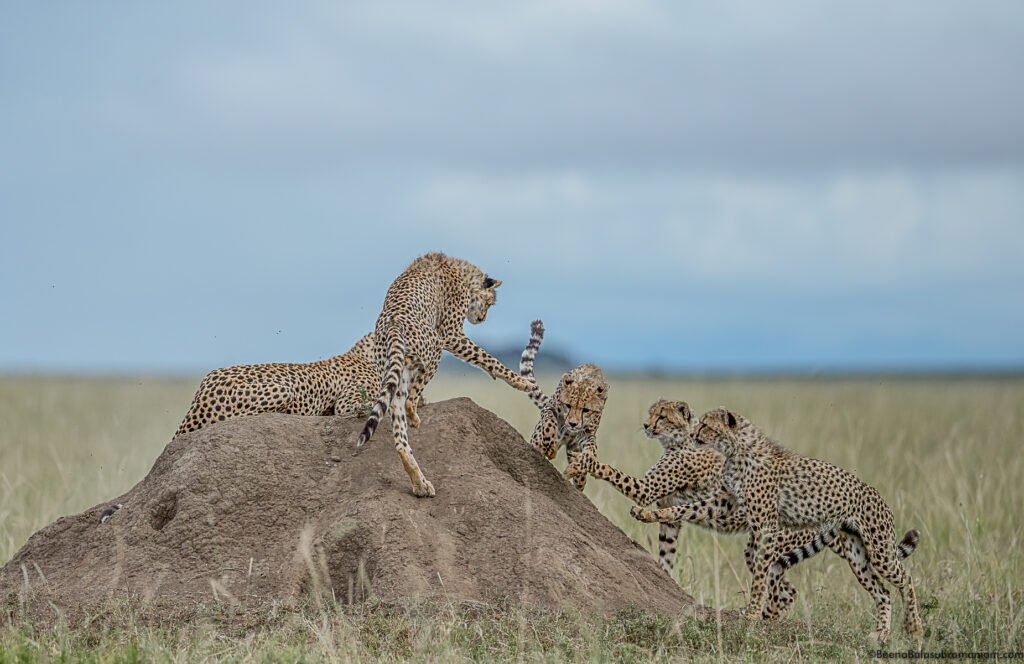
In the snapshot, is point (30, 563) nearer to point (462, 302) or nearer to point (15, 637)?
point (15, 637)

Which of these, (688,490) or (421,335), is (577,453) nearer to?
(688,490)

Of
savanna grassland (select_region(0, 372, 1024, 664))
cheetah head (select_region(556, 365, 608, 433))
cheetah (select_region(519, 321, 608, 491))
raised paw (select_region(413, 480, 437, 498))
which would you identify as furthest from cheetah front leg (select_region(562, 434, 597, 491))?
savanna grassland (select_region(0, 372, 1024, 664))

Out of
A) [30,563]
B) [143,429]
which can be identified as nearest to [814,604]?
[30,563]

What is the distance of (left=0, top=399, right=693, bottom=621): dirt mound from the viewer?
6.05 metres

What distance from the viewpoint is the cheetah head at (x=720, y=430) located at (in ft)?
24.3

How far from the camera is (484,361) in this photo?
7273mm

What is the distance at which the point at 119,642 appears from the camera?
576 centimetres

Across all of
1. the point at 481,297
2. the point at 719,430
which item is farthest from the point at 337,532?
the point at 719,430

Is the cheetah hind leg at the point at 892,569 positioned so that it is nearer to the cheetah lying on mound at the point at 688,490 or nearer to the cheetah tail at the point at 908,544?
the cheetah lying on mound at the point at 688,490

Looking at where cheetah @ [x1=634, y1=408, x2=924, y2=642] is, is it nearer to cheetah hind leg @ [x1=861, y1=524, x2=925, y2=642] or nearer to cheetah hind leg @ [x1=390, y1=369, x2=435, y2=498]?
cheetah hind leg @ [x1=861, y1=524, x2=925, y2=642]

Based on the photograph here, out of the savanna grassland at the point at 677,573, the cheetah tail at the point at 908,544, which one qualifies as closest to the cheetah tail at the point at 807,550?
the savanna grassland at the point at 677,573

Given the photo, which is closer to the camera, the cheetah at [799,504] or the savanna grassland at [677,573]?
the savanna grassland at [677,573]

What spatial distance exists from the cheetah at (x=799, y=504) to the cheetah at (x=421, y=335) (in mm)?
1349

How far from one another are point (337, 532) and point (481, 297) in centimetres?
239
